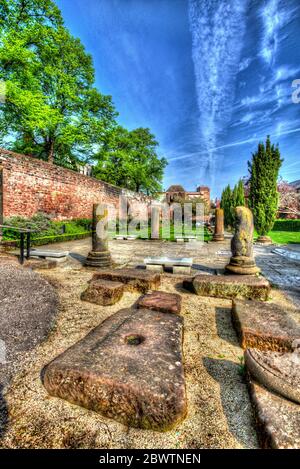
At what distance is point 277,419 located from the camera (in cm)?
129

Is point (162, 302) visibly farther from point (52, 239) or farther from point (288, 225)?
point (288, 225)

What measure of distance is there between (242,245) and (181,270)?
1.46 metres

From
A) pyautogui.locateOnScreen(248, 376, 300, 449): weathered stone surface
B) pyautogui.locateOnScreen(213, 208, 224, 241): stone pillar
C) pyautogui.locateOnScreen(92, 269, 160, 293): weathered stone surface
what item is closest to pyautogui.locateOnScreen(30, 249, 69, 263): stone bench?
pyautogui.locateOnScreen(92, 269, 160, 293): weathered stone surface

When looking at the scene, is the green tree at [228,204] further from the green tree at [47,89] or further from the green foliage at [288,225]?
the green tree at [47,89]

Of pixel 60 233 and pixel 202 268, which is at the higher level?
pixel 60 233

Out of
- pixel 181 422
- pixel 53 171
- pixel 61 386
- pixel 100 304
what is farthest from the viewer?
pixel 53 171

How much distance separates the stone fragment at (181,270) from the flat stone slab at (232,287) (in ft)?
4.00

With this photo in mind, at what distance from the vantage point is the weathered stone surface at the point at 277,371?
4.75 ft

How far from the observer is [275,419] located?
1292 millimetres

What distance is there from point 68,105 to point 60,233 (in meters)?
12.2

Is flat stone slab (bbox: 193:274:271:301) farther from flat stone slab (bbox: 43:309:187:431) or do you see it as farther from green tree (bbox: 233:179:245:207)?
green tree (bbox: 233:179:245:207)

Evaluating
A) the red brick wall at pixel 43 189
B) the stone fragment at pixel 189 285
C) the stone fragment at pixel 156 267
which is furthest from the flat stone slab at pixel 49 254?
the red brick wall at pixel 43 189

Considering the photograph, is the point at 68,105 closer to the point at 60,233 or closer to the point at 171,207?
the point at 60,233

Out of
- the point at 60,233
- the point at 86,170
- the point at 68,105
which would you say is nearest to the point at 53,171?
the point at 60,233
